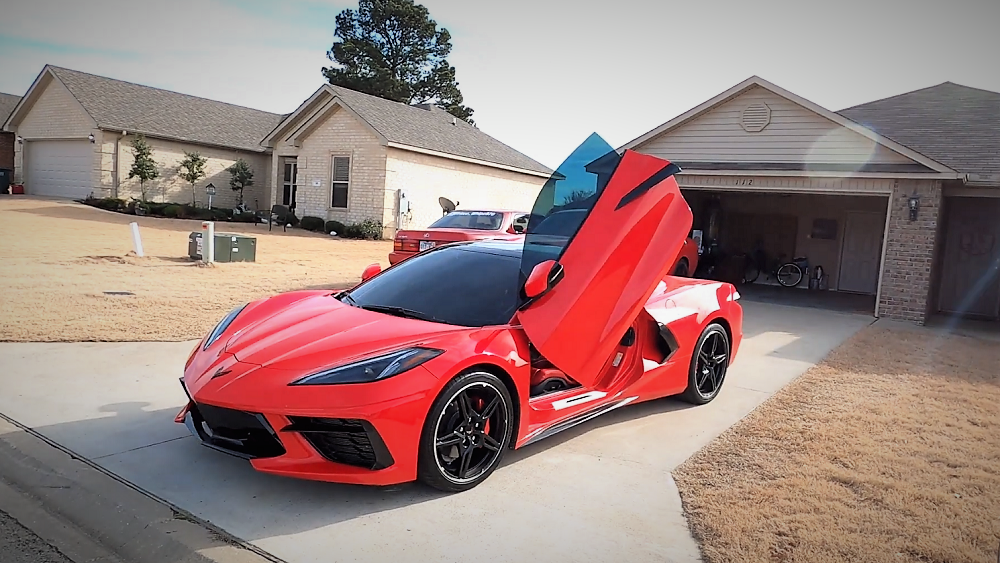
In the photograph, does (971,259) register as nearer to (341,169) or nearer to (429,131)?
(429,131)

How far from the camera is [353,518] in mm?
3494

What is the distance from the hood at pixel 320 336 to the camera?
143 inches

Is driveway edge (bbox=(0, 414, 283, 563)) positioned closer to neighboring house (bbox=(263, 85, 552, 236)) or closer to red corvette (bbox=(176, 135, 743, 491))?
red corvette (bbox=(176, 135, 743, 491))

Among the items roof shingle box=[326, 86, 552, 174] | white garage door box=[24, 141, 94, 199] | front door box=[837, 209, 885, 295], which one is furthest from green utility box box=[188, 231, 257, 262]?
white garage door box=[24, 141, 94, 199]

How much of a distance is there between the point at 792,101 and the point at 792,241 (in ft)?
18.6

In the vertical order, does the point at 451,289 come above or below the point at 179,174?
below

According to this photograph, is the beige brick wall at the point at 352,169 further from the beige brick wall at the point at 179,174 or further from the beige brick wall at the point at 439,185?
the beige brick wall at the point at 179,174

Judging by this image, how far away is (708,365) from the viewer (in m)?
5.91

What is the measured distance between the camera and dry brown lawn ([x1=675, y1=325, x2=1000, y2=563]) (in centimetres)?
338

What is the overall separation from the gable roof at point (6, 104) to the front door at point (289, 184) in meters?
15.2

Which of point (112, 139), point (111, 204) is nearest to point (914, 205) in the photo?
point (111, 204)

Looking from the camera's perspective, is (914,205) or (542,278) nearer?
(542,278)

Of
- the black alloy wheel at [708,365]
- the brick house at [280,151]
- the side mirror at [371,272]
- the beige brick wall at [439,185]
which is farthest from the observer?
the brick house at [280,151]

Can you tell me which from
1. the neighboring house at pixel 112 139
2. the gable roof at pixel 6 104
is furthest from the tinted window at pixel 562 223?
the gable roof at pixel 6 104
